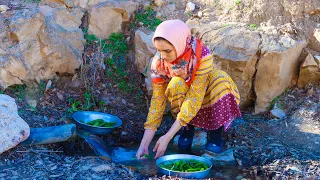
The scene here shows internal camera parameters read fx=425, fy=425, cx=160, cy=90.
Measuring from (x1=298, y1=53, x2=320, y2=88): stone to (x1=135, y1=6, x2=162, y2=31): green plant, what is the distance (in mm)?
1581

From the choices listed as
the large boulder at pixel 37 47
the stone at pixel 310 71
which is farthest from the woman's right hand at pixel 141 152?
the stone at pixel 310 71

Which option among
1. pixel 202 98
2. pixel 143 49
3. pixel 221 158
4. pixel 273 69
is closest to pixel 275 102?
pixel 273 69

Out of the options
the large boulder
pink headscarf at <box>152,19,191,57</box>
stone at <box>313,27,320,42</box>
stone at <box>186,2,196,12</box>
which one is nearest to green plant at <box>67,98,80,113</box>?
the large boulder

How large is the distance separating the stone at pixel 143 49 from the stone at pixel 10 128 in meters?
1.54

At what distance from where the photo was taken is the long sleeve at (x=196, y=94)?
3.15m

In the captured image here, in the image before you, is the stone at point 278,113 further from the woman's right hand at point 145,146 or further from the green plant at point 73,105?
the green plant at point 73,105

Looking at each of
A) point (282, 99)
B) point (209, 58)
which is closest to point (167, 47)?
point (209, 58)

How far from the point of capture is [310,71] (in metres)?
4.21

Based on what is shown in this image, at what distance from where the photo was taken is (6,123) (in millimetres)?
3127

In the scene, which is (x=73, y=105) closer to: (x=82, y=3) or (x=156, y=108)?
(x=156, y=108)

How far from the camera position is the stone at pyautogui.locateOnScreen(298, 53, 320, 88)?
165 inches

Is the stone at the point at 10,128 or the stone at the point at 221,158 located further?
the stone at the point at 221,158

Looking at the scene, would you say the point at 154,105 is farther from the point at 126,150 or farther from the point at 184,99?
the point at 126,150

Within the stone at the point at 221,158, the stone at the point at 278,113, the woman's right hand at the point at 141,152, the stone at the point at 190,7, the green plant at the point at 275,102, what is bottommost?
the stone at the point at 221,158
